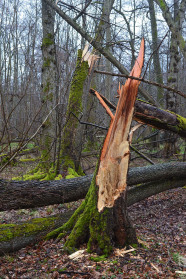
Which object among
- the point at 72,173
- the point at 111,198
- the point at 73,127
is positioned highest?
the point at 73,127

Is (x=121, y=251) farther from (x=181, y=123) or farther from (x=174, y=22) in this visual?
(x=174, y=22)

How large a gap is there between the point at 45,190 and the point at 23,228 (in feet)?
2.49

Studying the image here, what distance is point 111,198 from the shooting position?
11.8 feet

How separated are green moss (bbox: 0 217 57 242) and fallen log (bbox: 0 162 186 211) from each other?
0.96 feet

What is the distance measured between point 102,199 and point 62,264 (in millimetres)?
1019

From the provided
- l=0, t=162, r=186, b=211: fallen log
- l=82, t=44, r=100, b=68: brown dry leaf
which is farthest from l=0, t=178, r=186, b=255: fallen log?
l=82, t=44, r=100, b=68: brown dry leaf

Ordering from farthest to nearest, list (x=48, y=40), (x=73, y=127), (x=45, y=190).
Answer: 1. (x=48, y=40)
2. (x=73, y=127)
3. (x=45, y=190)

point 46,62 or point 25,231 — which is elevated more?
point 46,62

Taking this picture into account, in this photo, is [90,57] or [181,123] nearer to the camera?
[181,123]

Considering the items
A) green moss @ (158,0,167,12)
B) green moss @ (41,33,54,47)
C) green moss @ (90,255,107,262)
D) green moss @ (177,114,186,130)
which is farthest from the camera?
green moss @ (158,0,167,12)

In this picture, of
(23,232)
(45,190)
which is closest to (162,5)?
(45,190)

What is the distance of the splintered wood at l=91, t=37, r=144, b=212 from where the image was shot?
3.63 meters

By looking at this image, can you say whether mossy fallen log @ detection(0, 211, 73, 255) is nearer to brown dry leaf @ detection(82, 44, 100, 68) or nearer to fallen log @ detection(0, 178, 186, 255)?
fallen log @ detection(0, 178, 186, 255)

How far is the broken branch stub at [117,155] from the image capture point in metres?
3.63
